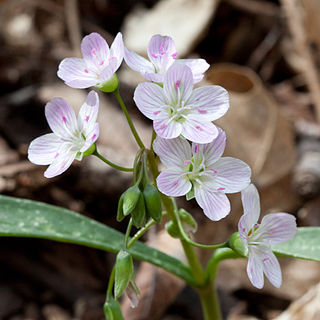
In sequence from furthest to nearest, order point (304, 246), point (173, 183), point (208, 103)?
point (304, 246), point (208, 103), point (173, 183)

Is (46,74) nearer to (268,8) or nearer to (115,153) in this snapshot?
(115,153)

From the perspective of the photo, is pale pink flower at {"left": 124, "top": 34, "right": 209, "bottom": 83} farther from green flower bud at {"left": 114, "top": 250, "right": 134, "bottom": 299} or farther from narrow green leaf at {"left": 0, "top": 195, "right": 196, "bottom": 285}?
narrow green leaf at {"left": 0, "top": 195, "right": 196, "bottom": 285}

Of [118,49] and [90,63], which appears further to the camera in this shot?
[90,63]

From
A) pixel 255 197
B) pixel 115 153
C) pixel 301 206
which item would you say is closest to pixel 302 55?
pixel 301 206

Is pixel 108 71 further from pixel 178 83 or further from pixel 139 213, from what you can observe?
pixel 139 213

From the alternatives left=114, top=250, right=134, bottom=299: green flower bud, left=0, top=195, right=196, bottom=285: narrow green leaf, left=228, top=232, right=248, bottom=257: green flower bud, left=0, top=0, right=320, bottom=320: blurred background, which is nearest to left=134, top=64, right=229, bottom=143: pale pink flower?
left=228, top=232, right=248, bottom=257: green flower bud

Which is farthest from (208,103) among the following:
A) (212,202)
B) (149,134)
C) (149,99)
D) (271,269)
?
(149,134)
